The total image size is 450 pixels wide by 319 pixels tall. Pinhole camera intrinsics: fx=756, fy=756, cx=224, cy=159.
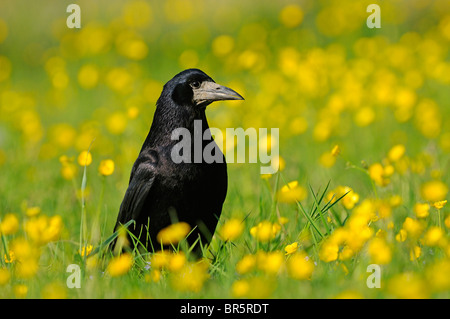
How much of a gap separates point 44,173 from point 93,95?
245cm

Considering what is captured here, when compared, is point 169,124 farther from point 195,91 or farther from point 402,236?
point 402,236

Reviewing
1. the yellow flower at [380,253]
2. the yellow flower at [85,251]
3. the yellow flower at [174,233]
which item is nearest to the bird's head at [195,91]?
the yellow flower at [174,233]

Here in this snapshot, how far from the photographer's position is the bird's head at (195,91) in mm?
4016

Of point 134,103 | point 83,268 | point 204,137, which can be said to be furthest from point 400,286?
point 134,103

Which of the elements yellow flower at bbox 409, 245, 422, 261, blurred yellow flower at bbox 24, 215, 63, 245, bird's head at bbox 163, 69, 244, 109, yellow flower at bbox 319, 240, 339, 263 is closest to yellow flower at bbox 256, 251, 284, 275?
yellow flower at bbox 319, 240, 339, 263

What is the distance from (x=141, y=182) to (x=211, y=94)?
598 millimetres

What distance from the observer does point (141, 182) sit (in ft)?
12.8

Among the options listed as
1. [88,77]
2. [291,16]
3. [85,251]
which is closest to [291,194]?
[85,251]

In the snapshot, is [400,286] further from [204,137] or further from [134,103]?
[134,103]

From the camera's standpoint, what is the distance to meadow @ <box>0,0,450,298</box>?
119 inches

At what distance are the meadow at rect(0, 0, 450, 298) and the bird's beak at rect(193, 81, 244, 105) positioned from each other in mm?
379

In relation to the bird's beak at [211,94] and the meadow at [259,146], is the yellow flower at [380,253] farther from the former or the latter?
the bird's beak at [211,94]

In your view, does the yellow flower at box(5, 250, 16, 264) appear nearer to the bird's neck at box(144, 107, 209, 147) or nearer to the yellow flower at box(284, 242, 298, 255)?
the bird's neck at box(144, 107, 209, 147)

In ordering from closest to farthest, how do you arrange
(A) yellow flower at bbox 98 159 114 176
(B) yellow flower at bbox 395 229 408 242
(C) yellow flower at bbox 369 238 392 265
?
(C) yellow flower at bbox 369 238 392 265 < (B) yellow flower at bbox 395 229 408 242 < (A) yellow flower at bbox 98 159 114 176
